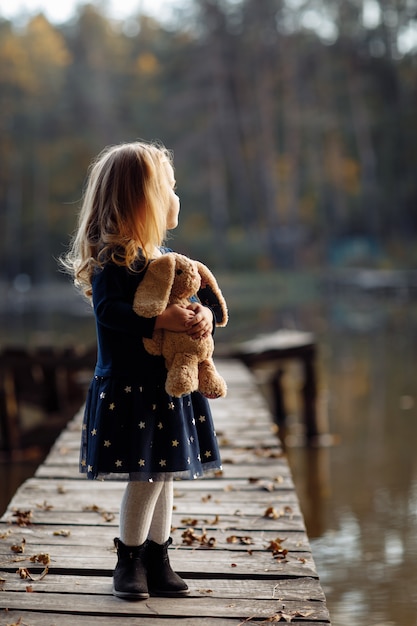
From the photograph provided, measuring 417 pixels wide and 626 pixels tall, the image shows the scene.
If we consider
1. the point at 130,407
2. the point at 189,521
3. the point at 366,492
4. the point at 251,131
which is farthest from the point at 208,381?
the point at 251,131

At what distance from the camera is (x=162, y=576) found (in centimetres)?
283

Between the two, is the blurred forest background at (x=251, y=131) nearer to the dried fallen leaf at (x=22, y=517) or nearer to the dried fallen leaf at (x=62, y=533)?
the dried fallen leaf at (x=22, y=517)

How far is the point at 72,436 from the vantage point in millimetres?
5484

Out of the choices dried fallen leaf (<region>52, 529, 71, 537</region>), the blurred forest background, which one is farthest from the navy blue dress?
the blurred forest background

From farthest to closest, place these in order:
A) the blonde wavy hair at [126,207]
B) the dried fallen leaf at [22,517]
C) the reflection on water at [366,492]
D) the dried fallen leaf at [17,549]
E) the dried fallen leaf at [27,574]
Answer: the reflection on water at [366,492] < the dried fallen leaf at [22,517] < the dried fallen leaf at [17,549] < the dried fallen leaf at [27,574] < the blonde wavy hair at [126,207]

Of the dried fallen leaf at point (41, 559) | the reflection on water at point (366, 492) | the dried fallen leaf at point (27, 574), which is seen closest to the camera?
the dried fallen leaf at point (27, 574)

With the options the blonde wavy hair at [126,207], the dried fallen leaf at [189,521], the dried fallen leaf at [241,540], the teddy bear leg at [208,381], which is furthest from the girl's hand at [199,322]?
the dried fallen leaf at [189,521]

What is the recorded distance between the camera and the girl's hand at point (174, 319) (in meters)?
2.72

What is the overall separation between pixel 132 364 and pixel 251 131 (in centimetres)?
3911

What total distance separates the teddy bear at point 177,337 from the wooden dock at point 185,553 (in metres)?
0.65

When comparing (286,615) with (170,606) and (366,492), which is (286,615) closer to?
(170,606)

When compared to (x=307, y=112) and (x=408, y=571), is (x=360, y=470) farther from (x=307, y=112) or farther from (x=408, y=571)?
→ (x=307, y=112)

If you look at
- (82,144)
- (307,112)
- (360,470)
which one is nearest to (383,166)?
(307,112)

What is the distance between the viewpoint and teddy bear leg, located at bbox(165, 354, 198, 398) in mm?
2676
